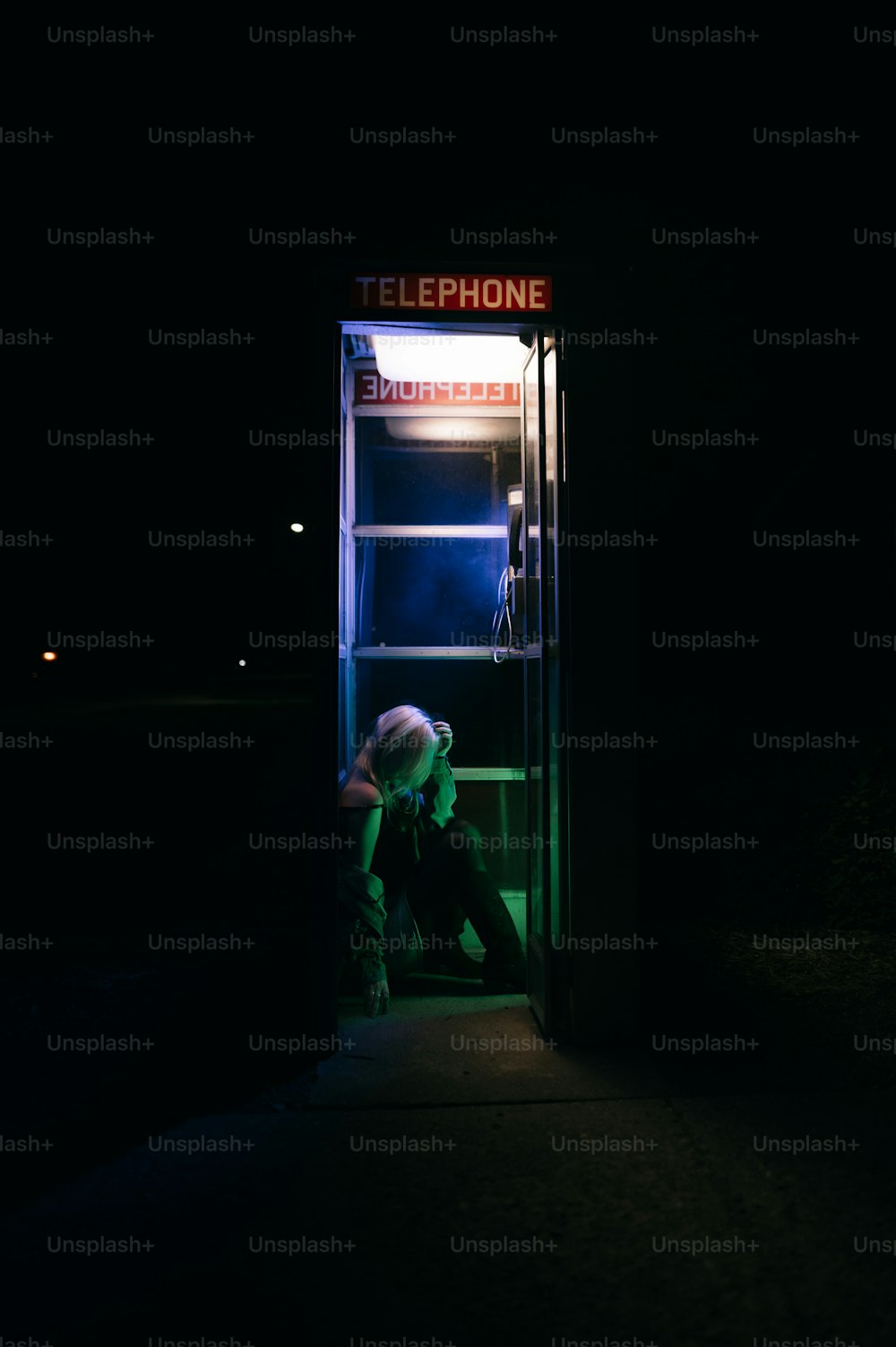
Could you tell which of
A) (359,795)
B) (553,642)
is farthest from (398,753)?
(553,642)

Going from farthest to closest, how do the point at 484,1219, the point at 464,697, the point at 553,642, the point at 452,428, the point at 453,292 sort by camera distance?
A: the point at 464,697
the point at 452,428
the point at 553,642
the point at 453,292
the point at 484,1219

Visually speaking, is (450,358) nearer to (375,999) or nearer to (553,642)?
(553,642)

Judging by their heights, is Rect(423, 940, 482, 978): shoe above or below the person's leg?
below

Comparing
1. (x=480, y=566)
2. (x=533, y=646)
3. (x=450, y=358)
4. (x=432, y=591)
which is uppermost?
(x=450, y=358)

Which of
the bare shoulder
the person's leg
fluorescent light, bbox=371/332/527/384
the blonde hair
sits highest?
fluorescent light, bbox=371/332/527/384

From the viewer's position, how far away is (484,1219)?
2.76 meters

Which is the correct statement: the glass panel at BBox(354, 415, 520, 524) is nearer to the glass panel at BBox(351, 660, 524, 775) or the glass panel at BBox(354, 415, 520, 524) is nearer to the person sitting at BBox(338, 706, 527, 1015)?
the glass panel at BBox(351, 660, 524, 775)

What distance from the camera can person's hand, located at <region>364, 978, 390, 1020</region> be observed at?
439 centimetres

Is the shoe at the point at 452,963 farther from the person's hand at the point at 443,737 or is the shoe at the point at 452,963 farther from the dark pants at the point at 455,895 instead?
the person's hand at the point at 443,737

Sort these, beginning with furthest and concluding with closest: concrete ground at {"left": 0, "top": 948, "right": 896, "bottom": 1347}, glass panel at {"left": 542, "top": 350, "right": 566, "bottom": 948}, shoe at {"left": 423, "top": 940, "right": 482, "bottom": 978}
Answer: shoe at {"left": 423, "top": 940, "right": 482, "bottom": 978}
glass panel at {"left": 542, "top": 350, "right": 566, "bottom": 948}
concrete ground at {"left": 0, "top": 948, "right": 896, "bottom": 1347}

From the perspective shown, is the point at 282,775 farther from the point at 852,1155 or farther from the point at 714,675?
the point at 852,1155

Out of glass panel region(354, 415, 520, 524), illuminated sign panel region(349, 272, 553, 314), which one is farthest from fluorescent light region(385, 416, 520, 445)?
illuminated sign panel region(349, 272, 553, 314)

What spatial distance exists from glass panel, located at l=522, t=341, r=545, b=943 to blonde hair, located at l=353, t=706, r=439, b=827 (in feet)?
1.74

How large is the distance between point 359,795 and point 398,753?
1.05 feet
